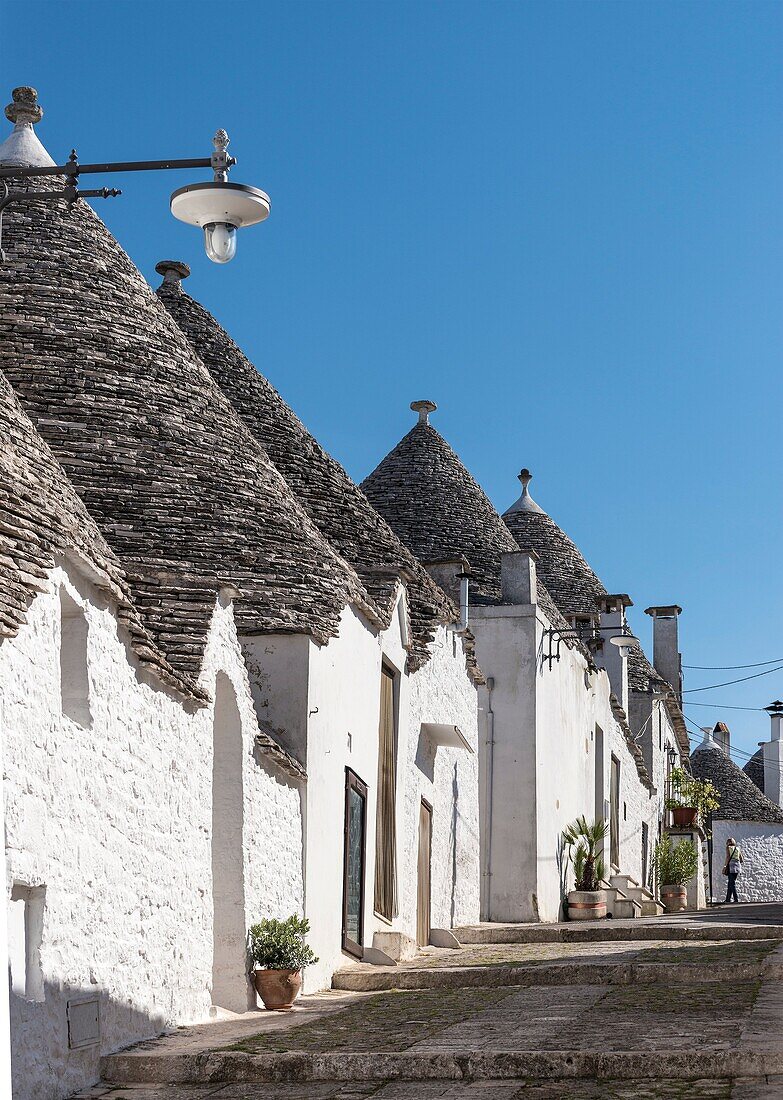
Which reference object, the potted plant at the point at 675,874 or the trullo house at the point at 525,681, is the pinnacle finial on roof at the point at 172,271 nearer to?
the trullo house at the point at 525,681

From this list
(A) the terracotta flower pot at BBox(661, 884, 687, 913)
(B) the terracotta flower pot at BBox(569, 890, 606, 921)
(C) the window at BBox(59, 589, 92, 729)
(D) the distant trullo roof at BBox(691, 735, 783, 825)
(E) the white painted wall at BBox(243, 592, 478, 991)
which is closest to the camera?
(C) the window at BBox(59, 589, 92, 729)

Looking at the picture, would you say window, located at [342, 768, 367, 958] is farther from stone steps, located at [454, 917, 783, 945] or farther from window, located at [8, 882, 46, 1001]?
window, located at [8, 882, 46, 1001]

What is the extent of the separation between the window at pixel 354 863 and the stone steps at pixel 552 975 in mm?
806

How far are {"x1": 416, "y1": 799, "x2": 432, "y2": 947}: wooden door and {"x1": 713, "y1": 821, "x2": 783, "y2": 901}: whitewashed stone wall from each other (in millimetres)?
27100

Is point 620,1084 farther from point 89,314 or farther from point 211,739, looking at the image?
point 89,314

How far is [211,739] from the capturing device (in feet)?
35.3

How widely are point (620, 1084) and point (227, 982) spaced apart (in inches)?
Answer: 189

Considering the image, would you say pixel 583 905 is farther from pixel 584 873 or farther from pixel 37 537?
pixel 37 537

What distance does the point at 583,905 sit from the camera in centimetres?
2395

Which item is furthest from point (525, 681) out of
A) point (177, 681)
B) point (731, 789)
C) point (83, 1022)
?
point (731, 789)

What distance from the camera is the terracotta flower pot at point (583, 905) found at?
23906 mm

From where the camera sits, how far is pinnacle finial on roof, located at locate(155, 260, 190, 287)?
19.4m

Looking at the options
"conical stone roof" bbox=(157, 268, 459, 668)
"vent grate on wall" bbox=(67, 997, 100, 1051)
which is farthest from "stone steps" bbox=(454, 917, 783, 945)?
"vent grate on wall" bbox=(67, 997, 100, 1051)

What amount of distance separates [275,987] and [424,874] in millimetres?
7125
